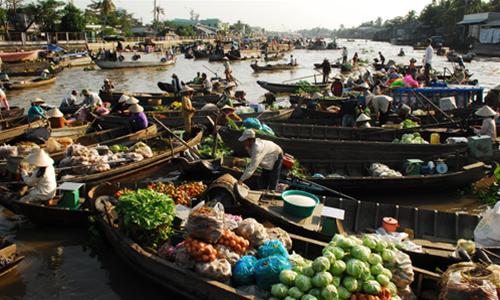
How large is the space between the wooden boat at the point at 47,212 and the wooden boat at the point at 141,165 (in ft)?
4.28

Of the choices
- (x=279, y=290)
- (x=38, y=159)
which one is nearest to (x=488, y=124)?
(x=279, y=290)

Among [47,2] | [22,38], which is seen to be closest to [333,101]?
[22,38]

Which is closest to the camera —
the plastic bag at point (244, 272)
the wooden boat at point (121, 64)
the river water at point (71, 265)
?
the plastic bag at point (244, 272)

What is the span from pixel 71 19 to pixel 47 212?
52.0 m

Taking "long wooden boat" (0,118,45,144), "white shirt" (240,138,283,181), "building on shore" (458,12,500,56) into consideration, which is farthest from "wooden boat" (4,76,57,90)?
"building on shore" (458,12,500,56)

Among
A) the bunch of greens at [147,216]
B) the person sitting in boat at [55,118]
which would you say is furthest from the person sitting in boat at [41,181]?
the person sitting in boat at [55,118]

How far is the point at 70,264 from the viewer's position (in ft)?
25.0

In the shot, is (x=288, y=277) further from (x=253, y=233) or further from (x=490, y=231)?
(x=490, y=231)

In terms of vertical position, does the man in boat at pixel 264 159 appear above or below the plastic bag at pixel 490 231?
above

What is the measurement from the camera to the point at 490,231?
6.00 m

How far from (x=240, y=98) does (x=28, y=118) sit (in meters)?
9.29

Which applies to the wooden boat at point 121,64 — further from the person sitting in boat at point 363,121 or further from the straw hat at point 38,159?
the straw hat at point 38,159

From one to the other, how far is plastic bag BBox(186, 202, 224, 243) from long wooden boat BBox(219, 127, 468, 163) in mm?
5615

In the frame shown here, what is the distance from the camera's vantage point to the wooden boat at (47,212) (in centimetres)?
800
